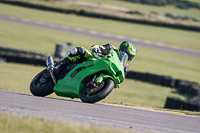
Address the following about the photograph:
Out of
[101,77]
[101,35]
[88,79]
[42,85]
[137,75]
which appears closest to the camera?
[101,77]

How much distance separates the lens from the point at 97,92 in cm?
687

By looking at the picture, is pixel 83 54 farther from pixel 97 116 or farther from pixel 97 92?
pixel 97 116

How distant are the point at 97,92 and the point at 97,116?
146 cm

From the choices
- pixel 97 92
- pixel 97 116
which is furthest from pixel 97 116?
pixel 97 92

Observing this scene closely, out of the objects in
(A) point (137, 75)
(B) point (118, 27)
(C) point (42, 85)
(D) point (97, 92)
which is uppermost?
(D) point (97, 92)

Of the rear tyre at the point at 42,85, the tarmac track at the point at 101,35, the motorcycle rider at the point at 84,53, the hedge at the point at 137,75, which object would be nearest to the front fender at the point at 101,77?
the motorcycle rider at the point at 84,53

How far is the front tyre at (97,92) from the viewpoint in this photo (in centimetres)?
658

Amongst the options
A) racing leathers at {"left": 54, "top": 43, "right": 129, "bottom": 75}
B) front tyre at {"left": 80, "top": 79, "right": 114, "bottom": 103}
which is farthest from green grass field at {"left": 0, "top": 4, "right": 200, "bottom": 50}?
front tyre at {"left": 80, "top": 79, "right": 114, "bottom": 103}

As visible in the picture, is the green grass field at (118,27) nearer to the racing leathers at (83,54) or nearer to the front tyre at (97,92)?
the racing leathers at (83,54)

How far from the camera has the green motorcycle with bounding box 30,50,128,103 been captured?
6.82 m

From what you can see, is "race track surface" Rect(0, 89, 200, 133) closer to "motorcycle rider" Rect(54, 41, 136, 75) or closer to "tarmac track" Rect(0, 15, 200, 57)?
"motorcycle rider" Rect(54, 41, 136, 75)

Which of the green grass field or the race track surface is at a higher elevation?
the race track surface

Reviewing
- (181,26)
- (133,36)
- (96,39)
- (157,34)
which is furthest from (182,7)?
(96,39)

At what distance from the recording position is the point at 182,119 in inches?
250
